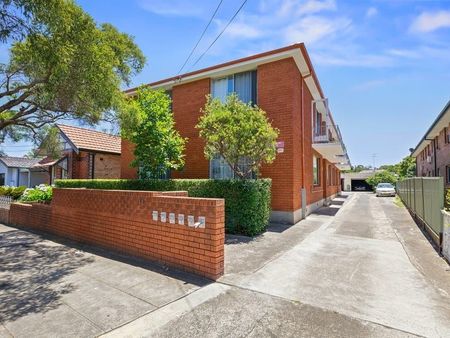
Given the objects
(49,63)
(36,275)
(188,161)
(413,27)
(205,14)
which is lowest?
(36,275)

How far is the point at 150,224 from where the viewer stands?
5.62 metres

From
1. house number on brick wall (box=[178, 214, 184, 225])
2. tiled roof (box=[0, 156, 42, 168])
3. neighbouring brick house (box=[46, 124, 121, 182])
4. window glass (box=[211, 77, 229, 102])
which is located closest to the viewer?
house number on brick wall (box=[178, 214, 184, 225])

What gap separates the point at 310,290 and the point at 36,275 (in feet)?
16.1

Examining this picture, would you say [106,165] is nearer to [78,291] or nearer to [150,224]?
[150,224]

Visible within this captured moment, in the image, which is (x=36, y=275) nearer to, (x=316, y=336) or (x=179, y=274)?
(x=179, y=274)

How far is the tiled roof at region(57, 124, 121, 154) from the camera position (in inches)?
704

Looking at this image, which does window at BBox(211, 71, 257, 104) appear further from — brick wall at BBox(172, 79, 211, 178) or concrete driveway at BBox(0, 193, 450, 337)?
concrete driveway at BBox(0, 193, 450, 337)

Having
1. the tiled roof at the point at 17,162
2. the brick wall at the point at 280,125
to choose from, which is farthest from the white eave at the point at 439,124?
the tiled roof at the point at 17,162

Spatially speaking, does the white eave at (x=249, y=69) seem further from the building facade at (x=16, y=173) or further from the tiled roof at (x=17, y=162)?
the tiled roof at (x=17, y=162)

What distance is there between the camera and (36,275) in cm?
507

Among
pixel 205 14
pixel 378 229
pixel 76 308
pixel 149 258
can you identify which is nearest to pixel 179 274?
pixel 149 258

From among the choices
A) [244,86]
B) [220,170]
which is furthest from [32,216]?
[244,86]

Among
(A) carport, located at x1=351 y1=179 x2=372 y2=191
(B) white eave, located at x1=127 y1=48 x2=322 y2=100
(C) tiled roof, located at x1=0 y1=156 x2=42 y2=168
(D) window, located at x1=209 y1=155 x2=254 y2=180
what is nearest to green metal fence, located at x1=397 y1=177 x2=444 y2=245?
(B) white eave, located at x1=127 y1=48 x2=322 y2=100

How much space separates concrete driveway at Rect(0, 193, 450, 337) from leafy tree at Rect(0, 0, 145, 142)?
3638 millimetres
